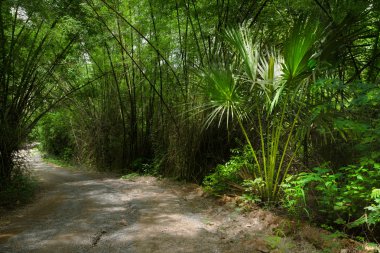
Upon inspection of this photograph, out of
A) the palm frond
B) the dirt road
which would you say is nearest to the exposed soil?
the dirt road

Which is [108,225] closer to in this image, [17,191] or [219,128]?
[17,191]

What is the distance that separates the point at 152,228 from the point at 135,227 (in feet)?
0.64

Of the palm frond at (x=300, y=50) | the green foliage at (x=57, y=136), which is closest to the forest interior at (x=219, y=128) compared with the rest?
the palm frond at (x=300, y=50)

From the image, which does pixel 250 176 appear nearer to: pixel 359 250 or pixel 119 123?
pixel 359 250

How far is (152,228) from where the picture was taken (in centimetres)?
366

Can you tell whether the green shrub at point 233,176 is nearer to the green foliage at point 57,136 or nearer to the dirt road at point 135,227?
the dirt road at point 135,227

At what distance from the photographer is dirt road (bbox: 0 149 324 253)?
10.1 ft

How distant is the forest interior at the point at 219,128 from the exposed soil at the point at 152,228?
21 millimetres

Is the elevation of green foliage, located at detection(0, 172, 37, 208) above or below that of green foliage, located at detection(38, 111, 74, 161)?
below

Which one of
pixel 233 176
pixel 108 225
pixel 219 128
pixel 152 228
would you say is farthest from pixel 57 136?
pixel 152 228

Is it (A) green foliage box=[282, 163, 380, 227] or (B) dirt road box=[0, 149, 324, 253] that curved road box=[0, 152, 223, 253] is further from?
(A) green foliage box=[282, 163, 380, 227]

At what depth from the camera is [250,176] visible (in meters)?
4.47

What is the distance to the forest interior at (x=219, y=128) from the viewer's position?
3.10m

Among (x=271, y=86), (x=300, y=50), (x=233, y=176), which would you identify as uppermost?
(x=300, y=50)
